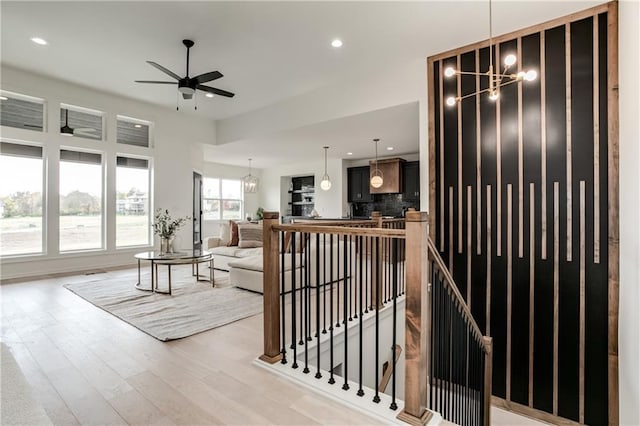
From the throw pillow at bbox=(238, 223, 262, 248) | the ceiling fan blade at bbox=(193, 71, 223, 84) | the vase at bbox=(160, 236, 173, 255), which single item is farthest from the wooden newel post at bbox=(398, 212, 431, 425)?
the throw pillow at bbox=(238, 223, 262, 248)

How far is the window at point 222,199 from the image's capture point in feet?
34.1

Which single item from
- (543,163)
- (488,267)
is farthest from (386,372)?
(543,163)

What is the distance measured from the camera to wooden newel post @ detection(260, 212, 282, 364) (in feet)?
7.72

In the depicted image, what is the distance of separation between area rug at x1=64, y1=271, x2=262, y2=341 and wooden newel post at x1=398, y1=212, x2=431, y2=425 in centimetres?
207

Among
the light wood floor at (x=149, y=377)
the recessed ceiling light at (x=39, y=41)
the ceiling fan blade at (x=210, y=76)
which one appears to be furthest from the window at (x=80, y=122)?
the light wood floor at (x=149, y=377)

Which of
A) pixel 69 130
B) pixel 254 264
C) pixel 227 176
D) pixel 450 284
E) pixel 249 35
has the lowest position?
pixel 254 264

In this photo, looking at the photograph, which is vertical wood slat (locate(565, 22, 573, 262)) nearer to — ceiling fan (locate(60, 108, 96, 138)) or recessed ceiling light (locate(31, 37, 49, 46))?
recessed ceiling light (locate(31, 37, 49, 46))

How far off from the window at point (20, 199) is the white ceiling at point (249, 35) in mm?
1343

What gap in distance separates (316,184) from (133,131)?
17.3 feet

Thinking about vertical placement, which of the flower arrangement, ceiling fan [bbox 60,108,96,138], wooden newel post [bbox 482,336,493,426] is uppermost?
ceiling fan [bbox 60,108,96,138]

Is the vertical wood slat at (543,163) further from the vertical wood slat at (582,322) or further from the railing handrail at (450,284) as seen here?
the railing handrail at (450,284)

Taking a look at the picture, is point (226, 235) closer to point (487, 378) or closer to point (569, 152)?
point (487, 378)

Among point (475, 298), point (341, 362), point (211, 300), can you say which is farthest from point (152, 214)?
point (475, 298)

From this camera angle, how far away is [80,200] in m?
5.57
